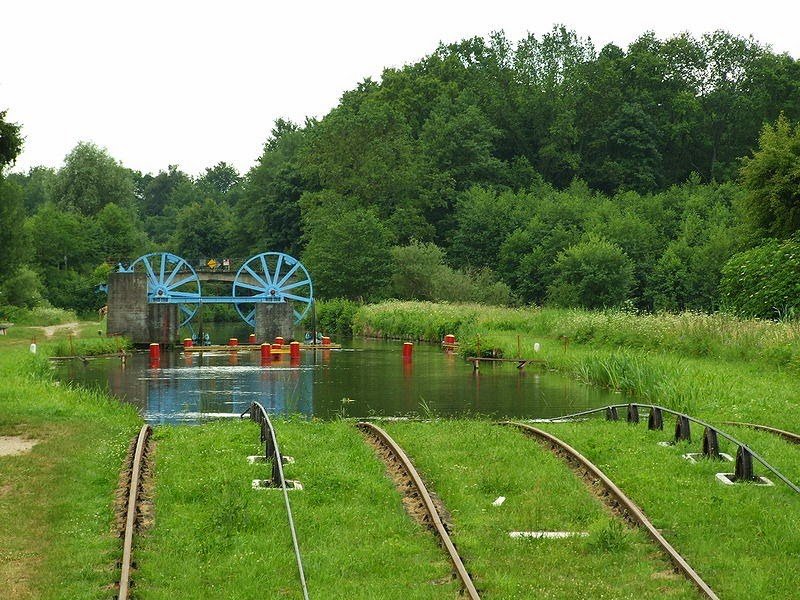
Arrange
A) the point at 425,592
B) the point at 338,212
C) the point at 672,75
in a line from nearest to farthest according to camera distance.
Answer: the point at 425,592 < the point at 338,212 < the point at 672,75

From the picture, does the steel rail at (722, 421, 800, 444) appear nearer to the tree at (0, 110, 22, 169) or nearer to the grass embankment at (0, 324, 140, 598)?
the grass embankment at (0, 324, 140, 598)

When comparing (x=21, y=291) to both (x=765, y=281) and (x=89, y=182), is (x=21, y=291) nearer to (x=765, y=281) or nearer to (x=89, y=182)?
(x=89, y=182)

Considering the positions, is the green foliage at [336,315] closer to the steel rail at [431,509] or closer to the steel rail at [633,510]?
the steel rail at [431,509]

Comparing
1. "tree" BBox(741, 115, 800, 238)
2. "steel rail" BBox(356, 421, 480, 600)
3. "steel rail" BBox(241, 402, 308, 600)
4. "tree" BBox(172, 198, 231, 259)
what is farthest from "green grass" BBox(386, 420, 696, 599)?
"tree" BBox(172, 198, 231, 259)

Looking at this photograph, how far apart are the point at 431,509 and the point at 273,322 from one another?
46006 millimetres

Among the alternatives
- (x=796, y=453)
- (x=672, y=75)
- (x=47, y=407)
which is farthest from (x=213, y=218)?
(x=796, y=453)

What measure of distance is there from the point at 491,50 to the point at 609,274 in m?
52.9

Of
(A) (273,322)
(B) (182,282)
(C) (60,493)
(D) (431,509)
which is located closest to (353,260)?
(B) (182,282)

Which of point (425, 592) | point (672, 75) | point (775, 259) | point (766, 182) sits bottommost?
point (425, 592)

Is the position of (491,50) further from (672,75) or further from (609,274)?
(609,274)

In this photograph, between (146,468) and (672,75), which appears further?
(672,75)

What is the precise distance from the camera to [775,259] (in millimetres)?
41031

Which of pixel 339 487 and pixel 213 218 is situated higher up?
pixel 213 218

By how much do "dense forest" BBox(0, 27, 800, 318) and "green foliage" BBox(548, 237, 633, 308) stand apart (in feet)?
0.35
